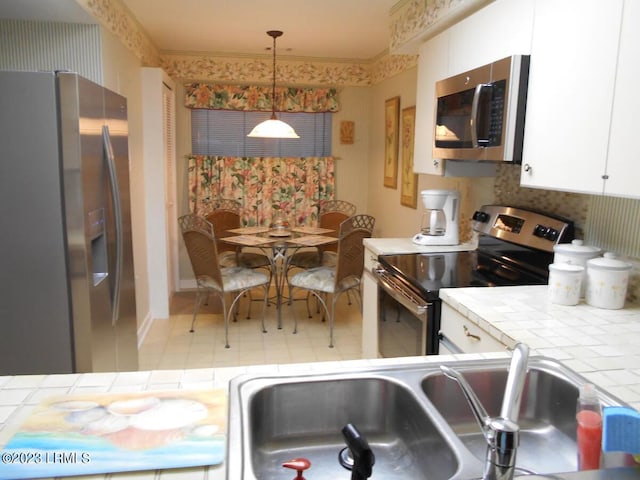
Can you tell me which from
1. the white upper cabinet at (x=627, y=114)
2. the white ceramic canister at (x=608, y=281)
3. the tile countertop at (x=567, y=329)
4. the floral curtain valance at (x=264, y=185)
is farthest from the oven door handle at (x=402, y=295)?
the floral curtain valance at (x=264, y=185)

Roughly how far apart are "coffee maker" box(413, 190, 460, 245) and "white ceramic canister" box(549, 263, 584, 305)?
1.11 metres

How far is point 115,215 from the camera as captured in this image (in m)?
2.25

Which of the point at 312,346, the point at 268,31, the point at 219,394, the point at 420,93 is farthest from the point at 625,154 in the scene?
the point at 268,31

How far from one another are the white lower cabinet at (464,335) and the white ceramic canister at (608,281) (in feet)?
1.45

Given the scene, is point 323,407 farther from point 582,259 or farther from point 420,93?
point 420,93

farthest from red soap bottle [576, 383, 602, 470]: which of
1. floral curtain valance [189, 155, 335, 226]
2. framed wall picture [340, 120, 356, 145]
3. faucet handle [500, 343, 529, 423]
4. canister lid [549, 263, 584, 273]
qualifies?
framed wall picture [340, 120, 356, 145]

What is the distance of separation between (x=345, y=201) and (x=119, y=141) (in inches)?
135

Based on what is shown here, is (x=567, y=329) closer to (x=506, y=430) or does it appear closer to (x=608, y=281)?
(x=608, y=281)

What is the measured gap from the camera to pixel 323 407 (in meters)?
1.17

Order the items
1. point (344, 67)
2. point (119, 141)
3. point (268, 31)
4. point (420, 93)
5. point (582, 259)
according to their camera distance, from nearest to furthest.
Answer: point (582, 259), point (119, 141), point (420, 93), point (268, 31), point (344, 67)

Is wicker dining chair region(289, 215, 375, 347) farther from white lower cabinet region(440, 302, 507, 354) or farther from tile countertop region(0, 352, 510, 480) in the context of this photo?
tile countertop region(0, 352, 510, 480)

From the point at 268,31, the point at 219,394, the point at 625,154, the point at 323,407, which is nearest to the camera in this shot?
the point at 219,394

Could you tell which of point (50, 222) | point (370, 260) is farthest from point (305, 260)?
point (50, 222)

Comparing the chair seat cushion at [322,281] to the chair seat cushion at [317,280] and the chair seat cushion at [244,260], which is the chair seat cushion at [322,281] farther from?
the chair seat cushion at [244,260]
